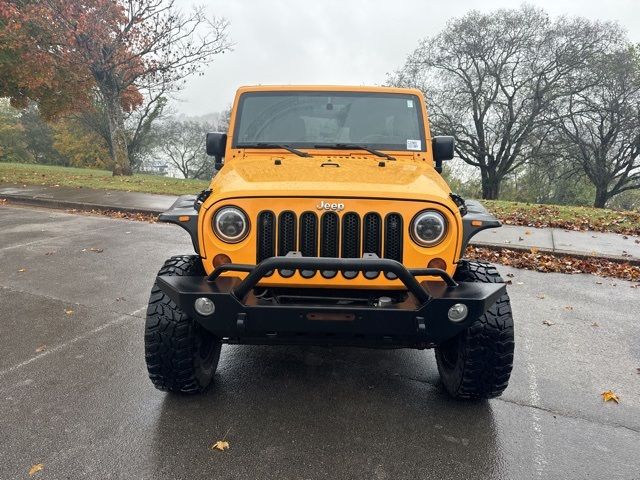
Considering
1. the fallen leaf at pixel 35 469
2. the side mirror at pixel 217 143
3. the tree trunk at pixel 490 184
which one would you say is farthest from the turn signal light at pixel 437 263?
the tree trunk at pixel 490 184

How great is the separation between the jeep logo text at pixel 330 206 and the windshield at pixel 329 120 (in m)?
1.17

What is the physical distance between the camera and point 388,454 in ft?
8.05

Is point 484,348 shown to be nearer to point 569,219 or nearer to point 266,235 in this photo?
point 266,235

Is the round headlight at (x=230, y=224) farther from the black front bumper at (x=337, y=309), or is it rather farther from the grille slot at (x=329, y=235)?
the grille slot at (x=329, y=235)

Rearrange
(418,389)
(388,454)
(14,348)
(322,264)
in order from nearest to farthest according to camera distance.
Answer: (322,264), (388,454), (418,389), (14,348)

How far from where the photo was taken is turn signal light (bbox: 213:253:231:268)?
257cm

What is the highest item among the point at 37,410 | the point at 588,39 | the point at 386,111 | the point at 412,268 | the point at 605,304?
the point at 588,39

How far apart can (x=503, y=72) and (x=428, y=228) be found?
25.7 m

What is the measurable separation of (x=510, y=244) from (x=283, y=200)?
542 centimetres

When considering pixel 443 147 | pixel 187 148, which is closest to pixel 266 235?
pixel 443 147

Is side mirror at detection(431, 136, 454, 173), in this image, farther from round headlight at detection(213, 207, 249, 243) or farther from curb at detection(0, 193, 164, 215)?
curb at detection(0, 193, 164, 215)

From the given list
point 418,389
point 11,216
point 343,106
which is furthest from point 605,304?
point 11,216

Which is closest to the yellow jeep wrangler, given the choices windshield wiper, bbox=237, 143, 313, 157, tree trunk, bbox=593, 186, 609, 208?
windshield wiper, bbox=237, 143, 313, 157

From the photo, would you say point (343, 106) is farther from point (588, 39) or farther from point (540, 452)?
point (588, 39)
